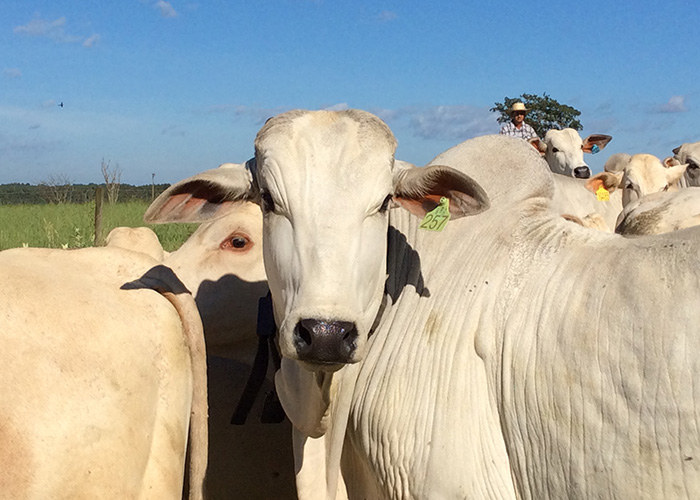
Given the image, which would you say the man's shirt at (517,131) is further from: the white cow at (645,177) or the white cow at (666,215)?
the white cow at (666,215)

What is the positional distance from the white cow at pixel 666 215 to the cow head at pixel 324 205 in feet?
5.99

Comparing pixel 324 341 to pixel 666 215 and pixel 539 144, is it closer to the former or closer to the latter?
Result: pixel 666 215

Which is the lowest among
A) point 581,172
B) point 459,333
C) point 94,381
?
point 94,381

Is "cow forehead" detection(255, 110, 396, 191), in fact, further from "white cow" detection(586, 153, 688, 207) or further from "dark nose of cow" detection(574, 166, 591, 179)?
"dark nose of cow" detection(574, 166, 591, 179)

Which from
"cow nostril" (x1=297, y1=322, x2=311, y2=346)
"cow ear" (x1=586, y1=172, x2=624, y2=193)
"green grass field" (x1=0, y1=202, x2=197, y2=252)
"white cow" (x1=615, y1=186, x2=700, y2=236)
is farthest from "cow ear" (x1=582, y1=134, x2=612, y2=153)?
"cow nostril" (x1=297, y1=322, x2=311, y2=346)

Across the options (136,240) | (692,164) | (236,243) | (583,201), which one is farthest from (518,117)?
(136,240)

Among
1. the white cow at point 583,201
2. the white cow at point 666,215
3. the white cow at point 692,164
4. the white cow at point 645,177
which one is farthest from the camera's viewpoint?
the white cow at point 692,164

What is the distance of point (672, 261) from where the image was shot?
115 inches

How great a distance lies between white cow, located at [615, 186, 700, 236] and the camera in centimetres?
458

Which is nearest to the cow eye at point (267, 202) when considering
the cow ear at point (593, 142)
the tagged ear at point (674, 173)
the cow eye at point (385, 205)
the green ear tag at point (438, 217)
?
the cow eye at point (385, 205)

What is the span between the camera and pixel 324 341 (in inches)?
104

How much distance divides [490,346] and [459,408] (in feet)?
0.87

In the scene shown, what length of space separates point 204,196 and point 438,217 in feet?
3.11

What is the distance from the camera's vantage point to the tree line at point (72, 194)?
1461 centimetres
